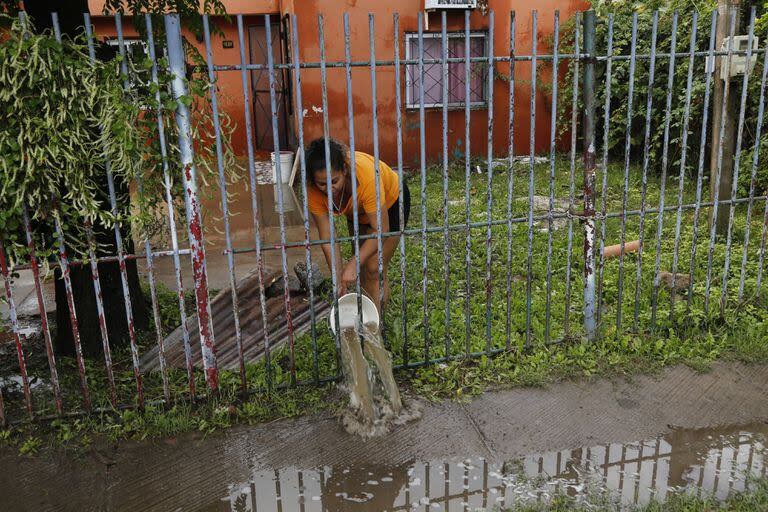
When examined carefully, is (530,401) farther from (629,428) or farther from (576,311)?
(576,311)

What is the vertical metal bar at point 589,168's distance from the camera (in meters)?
3.87

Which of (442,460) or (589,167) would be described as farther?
(589,167)

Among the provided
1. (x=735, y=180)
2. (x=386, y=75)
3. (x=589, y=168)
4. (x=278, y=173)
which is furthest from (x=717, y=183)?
(x=386, y=75)

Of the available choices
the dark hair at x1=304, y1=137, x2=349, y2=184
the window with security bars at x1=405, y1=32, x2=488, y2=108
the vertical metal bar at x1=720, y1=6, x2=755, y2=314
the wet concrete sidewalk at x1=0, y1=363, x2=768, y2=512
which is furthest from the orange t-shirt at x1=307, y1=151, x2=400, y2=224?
the window with security bars at x1=405, y1=32, x2=488, y2=108

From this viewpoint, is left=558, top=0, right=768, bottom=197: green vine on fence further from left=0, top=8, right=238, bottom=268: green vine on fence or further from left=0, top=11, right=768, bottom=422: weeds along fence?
left=0, top=8, right=238, bottom=268: green vine on fence

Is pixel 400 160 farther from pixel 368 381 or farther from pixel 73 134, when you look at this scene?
pixel 73 134

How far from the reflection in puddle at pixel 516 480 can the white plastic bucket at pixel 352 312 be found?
1002 mm

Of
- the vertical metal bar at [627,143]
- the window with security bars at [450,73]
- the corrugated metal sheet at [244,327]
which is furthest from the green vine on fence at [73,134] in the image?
the window with security bars at [450,73]

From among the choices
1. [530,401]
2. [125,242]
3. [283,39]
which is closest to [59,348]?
[125,242]

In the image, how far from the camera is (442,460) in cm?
325

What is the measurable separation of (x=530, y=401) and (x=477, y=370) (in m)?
0.41

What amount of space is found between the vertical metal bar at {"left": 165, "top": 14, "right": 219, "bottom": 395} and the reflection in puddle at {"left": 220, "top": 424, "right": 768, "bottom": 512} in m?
0.76

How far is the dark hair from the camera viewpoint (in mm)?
3814

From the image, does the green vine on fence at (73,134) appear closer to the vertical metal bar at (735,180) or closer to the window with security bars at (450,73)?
the vertical metal bar at (735,180)
